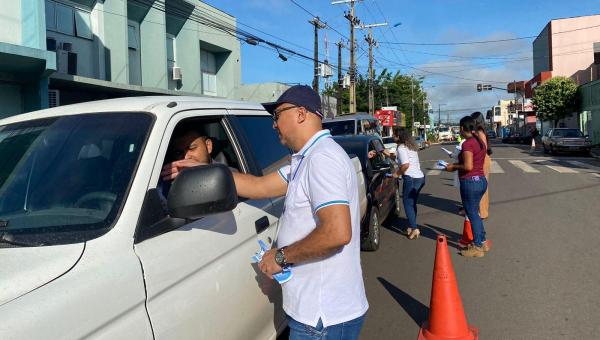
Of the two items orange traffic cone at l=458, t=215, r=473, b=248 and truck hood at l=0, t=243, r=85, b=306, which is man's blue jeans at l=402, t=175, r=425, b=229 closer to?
orange traffic cone at l=458, t=215, r=473, b=248

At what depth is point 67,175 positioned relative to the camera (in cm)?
220

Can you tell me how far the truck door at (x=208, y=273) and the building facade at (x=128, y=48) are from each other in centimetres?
932

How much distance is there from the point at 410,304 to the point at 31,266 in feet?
13.0

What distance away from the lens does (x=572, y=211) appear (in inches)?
376

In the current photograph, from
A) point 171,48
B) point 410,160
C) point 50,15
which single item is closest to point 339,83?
point 171,48

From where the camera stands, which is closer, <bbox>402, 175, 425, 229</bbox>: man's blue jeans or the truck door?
the truck door

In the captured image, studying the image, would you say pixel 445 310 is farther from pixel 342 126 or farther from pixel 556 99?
pixel 556 99

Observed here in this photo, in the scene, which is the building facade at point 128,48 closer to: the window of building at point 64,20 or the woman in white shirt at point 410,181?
the window of building at point 64,20

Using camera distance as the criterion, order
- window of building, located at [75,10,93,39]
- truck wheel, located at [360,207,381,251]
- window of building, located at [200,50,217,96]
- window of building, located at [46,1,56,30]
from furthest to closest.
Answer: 1. window of building, located at [200,50,217,96]
2. window of building, located at [75,10,93,39]
3. window of building, located at [46,1,56,30]
4. truck wheel, located at [360,207,381,251]

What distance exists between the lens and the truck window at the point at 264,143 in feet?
10.6

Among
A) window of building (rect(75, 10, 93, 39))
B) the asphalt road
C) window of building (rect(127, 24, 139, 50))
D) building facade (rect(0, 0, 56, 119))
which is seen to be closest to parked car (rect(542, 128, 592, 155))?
the asphalt road

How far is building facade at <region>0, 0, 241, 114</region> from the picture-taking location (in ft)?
39.8

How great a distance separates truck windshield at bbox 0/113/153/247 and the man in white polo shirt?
0.69 meters

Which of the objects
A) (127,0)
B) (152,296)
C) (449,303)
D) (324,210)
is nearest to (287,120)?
(324,210)
